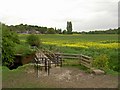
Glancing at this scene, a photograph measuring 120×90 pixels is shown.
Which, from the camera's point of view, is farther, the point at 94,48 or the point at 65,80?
the point at 94,48

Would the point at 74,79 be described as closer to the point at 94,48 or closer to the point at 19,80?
the point at 19,80

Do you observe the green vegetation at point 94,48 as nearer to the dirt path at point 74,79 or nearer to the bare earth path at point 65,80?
the dirt path at point 74,79

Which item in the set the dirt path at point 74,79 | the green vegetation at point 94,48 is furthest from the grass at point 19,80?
the green vegetation at point 94,48

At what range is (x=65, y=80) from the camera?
54.1 feet

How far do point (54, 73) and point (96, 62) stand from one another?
4.14 m

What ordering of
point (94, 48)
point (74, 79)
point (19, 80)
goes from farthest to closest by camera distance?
point (94, 48) < point (74, 79) < point (19, 80)

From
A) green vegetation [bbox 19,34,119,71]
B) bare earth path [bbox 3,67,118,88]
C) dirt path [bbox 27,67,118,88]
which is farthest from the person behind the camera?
green vegetation [bbox 19,34,119,71]

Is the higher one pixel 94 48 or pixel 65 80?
pixel 94 48

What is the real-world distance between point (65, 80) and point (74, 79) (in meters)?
0.62

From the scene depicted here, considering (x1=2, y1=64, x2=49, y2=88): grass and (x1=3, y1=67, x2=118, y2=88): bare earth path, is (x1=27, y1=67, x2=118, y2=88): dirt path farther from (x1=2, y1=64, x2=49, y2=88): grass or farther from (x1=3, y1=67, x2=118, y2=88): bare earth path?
(x1=2, y1=64, x2=49, y2=88): grass

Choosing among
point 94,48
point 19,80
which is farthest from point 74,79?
point 94,48

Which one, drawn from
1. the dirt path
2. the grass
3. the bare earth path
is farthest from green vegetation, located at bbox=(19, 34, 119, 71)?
the grass

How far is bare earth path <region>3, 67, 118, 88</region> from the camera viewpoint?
15.1m

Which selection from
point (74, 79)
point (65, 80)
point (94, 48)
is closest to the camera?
point (65, 80)
